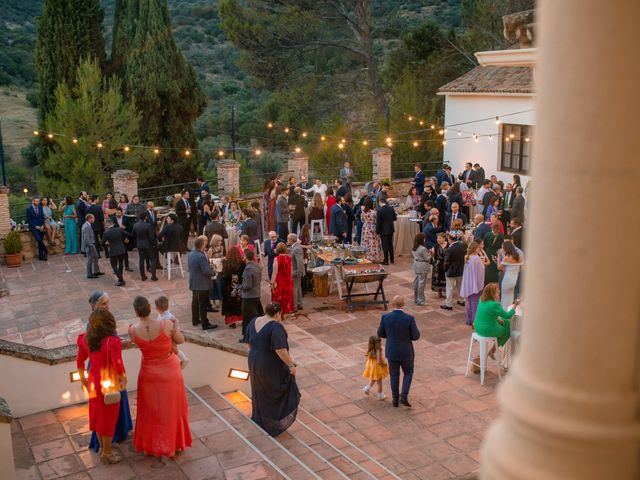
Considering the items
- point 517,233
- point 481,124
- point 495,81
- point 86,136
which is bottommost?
point 517,233

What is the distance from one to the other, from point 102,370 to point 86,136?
1788cm

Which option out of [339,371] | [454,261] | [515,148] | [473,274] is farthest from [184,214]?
[515,148]

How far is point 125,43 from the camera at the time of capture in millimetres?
25750

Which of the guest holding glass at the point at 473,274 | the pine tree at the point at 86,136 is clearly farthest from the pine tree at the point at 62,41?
the guest holding glass at the point at 473,274

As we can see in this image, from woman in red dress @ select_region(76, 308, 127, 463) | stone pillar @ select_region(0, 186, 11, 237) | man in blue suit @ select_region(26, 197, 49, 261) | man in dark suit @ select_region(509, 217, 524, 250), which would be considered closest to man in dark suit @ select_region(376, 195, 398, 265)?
man in dark suit @ select_region(509, 217, 524, 250)

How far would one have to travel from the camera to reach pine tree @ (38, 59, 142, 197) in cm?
2247

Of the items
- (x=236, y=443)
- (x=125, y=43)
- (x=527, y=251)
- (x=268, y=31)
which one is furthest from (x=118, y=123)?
→ (x=527, y=251)

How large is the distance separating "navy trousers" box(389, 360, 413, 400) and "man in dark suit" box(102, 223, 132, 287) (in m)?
6.53

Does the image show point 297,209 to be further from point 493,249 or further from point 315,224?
point 493,249

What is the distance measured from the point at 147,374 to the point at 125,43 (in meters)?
21.6

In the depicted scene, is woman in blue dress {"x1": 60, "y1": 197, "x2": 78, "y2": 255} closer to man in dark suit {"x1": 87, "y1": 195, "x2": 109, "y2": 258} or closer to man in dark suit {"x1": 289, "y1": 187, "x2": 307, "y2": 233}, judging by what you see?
man in dark suit {"x1": 87, "y1": 195, "x2": 109, "y2": 258}

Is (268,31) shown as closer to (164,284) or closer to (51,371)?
(164,284)

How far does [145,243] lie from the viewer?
1355 centimetres

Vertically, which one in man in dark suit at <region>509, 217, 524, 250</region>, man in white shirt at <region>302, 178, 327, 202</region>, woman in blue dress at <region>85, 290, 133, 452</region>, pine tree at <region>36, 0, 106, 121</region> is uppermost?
pine tree at <region>36, 0, 106, 121</region>
